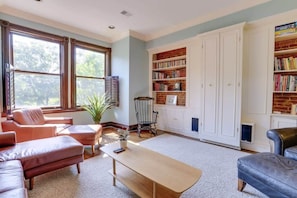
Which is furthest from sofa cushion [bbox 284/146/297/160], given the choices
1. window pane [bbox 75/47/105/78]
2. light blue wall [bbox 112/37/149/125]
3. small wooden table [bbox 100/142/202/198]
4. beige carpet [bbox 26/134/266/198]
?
window pane [bbox 75/47/105/78]

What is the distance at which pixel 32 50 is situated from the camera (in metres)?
3.58

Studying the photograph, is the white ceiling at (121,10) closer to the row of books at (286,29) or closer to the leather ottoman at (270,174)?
the row of books at (286,29)

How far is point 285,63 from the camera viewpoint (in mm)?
2721

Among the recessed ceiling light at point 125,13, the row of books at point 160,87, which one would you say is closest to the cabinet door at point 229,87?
the row of books at point 160,87

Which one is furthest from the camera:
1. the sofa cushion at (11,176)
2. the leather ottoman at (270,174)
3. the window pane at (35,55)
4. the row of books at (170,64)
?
the row of books at (170,64)

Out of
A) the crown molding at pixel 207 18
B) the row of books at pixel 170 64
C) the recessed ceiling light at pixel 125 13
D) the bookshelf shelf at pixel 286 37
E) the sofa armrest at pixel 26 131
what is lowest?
the sofa armrest at pixel 26 131

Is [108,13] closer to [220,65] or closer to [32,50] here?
[32,50]

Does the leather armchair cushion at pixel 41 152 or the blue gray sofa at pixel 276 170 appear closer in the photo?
the blue gray sofa at pixel 276 170

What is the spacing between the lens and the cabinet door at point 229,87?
9.84 feet

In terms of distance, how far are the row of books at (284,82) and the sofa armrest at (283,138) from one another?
41.2 inches

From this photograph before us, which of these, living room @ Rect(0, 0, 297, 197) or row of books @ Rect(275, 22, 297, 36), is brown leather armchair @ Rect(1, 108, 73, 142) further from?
row of books @ Rect(275, 22, 297, 36)

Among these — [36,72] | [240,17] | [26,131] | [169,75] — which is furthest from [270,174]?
[36,72]

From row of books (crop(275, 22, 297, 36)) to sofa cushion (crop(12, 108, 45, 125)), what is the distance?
4622 mm

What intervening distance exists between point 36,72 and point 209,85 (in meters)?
3.84
